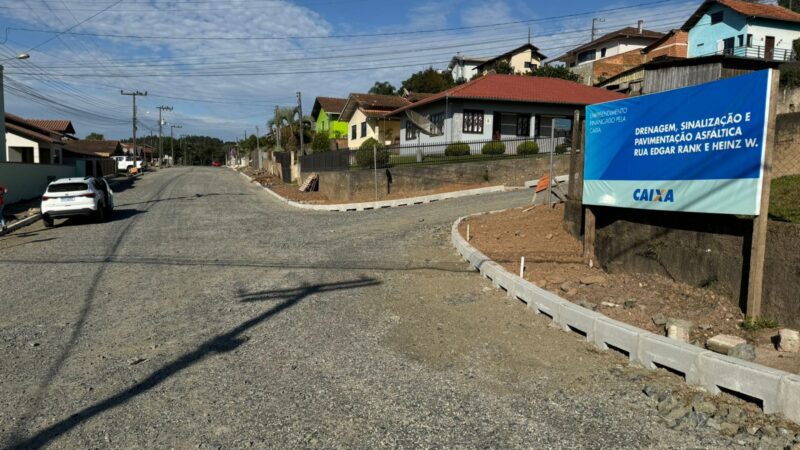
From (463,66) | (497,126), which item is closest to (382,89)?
(463,66)

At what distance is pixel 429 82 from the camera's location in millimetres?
70125

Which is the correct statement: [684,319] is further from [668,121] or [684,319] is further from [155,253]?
[155,253]

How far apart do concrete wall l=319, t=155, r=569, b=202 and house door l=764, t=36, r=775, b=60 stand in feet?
103

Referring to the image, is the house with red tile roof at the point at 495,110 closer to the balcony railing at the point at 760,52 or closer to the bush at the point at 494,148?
the bush at the point at 494,148

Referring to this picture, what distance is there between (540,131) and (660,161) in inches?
1155

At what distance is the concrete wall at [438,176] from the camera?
2416 centimetres

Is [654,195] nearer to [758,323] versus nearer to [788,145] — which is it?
[758,323]

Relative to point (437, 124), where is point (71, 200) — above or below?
below

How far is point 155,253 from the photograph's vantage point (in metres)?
12.2

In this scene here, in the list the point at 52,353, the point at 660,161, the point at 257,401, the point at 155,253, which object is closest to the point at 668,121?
the point at 660,161

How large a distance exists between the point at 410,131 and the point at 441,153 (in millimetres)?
12148

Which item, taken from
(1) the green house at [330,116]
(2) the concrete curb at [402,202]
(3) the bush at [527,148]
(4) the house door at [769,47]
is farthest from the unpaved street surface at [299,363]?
(4) the house door at [769,47]

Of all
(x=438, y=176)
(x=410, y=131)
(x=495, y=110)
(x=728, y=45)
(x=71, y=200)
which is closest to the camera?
(x=71, y=200)

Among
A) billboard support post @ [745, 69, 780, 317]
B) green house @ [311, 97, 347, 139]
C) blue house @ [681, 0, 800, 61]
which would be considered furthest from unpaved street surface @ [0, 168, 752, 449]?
blue house @ [681, 0, 800, 61]
